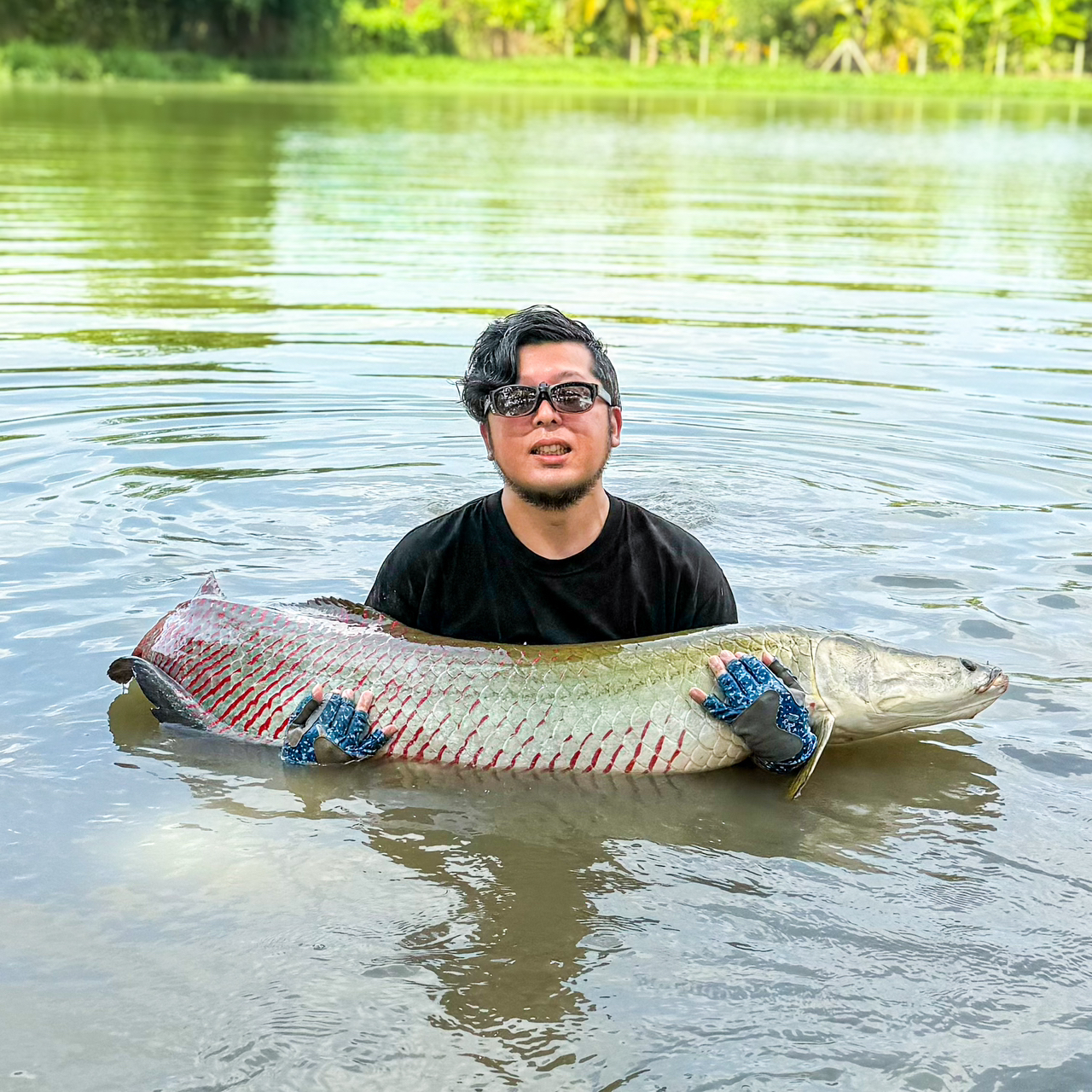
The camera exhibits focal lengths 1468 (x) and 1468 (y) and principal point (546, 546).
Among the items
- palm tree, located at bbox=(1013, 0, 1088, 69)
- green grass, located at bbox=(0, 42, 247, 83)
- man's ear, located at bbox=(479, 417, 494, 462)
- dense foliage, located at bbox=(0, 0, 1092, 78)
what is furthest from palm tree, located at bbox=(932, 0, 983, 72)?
man's ear, located at bbox=(479, 417, 494, 462)

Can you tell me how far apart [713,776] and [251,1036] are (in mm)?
1833

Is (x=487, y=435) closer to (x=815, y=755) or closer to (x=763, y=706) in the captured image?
(x=763, y=706)

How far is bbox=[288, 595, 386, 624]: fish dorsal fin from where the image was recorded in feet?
15.9

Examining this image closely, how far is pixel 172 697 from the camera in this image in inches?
190

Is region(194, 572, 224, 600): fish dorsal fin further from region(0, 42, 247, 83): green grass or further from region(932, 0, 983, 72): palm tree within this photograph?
region(932, 0, 983, 72): palm tree

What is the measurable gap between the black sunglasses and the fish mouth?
1.53m

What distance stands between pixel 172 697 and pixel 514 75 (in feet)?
240

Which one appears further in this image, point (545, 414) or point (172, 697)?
point (172, 697)

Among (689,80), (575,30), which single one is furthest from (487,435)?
(575,30)

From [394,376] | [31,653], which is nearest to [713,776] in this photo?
[31,653]

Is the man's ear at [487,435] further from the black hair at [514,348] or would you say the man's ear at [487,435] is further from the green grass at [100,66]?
the green grass at [100,66]

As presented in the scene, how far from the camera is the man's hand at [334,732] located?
4488 mm

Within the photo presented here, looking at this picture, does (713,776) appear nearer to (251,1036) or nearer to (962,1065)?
(962,1065)

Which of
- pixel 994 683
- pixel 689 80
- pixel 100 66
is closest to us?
pixel 994 683
